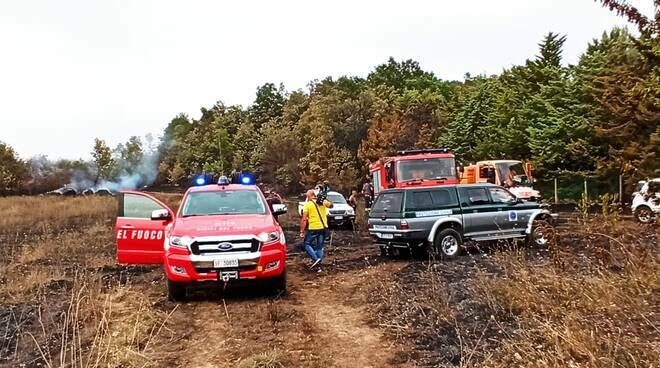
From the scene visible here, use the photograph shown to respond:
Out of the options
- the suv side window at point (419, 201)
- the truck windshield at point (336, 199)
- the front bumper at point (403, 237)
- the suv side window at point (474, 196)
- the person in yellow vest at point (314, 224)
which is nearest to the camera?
the person in yellow vest at point (314, 224)

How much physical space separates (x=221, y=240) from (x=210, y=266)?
42cm

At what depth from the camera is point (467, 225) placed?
14781 mm

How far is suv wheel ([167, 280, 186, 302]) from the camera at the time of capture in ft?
32.8

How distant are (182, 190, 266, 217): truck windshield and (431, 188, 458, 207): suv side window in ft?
16.0

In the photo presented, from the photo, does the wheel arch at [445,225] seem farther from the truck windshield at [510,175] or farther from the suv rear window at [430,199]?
the truck windshield at [510,175]

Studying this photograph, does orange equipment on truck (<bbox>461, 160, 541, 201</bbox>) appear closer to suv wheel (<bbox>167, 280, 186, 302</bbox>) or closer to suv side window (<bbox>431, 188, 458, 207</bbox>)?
suv side window (<bbox>431, 188, 458, 207</bbox>)

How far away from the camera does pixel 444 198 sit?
14.8 meters

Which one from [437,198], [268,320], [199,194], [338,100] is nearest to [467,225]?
[437,198]

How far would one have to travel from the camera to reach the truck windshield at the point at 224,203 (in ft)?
35.8

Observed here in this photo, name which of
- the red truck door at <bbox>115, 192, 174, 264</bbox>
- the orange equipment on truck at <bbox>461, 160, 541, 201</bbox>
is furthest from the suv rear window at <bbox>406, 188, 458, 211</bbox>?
the orange equipment on truck at <bbox>461, 160, 541, 201</bbox>

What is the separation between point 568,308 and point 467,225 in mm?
8196

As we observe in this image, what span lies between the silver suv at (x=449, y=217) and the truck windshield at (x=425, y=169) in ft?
11.4

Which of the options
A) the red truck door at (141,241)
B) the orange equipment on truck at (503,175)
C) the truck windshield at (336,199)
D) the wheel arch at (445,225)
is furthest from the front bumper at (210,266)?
the truck windshield at (336,199)

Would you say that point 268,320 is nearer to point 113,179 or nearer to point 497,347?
point 497,347
